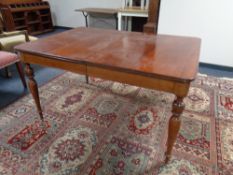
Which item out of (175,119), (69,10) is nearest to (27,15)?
(69,10)

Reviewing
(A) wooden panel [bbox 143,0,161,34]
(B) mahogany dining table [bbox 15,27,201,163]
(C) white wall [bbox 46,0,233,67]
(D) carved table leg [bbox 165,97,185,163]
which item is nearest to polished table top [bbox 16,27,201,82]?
(B) mahogany dining table [bbox 15,27,201,163]

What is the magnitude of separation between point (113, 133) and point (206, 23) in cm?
213

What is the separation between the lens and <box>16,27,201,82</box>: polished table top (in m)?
1.01

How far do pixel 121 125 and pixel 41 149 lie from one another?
2.27 feet

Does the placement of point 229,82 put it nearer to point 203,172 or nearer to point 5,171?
point 203,172

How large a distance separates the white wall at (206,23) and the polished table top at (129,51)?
1295 millimetres

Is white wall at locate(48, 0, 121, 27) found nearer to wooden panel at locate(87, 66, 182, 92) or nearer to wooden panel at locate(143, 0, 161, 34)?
wooden panel at locate(143, 0, 161, 34)

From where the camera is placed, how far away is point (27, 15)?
423 cm

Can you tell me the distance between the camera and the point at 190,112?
5.90 feet

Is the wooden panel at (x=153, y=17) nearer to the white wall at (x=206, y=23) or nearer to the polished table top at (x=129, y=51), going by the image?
the white wall at (x=206, y=23)

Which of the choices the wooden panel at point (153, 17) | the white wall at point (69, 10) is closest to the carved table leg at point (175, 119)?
the wooden panel at point (153, 17)

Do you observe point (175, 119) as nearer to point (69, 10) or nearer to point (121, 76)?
point (121, 76)

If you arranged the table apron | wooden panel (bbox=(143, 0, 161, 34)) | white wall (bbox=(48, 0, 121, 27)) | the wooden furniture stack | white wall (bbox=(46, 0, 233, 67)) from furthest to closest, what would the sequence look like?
1. white wall (bbox=(48, 0, 121, 27))
2. the wooden furniture stack
3. wooden panel (bbox=(143, 0, 161, 34))
4. white wall (bbox=(46, 0, 233, 67))
5. the table apron

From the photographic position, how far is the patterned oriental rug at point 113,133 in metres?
1.24
